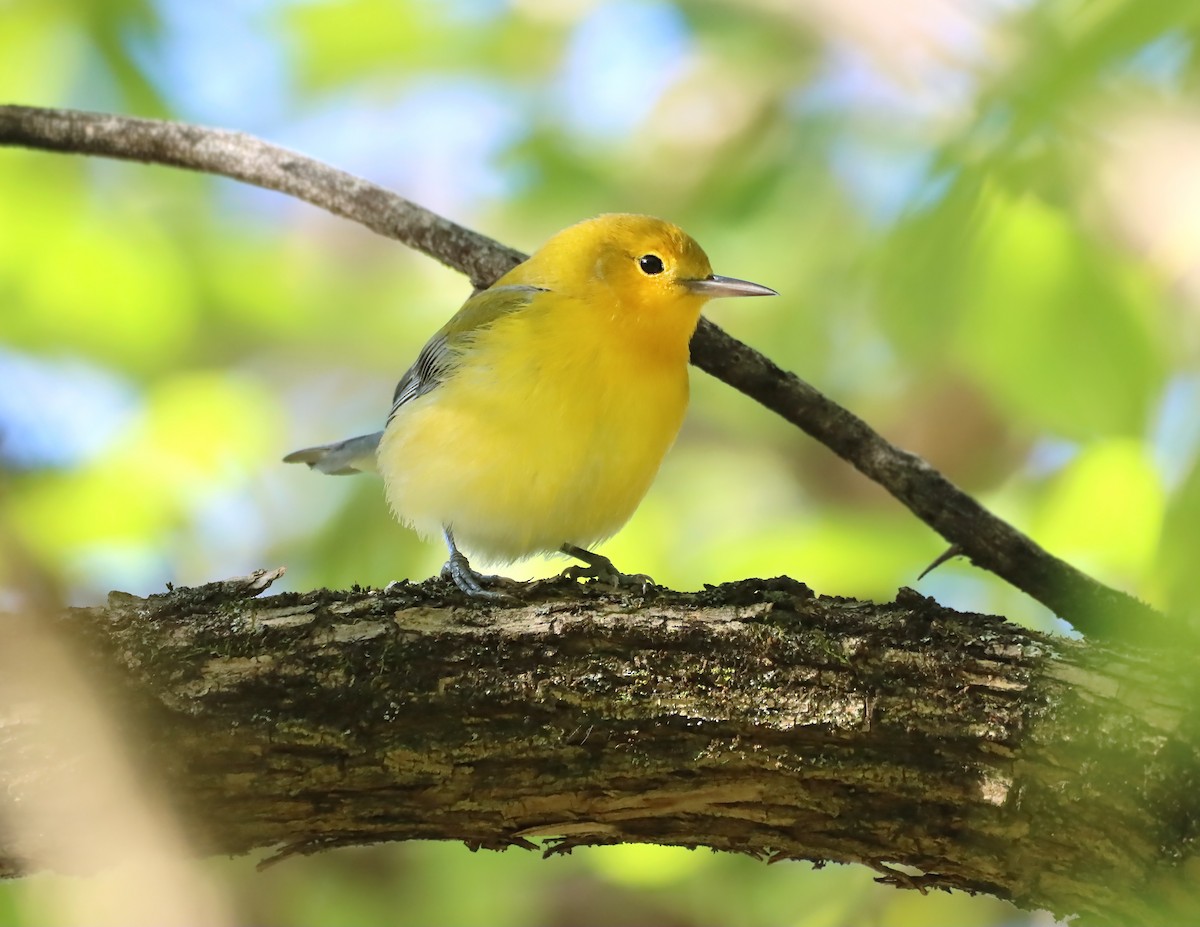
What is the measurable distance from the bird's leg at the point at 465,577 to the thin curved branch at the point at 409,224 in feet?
3.71

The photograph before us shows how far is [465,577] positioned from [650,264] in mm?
1822

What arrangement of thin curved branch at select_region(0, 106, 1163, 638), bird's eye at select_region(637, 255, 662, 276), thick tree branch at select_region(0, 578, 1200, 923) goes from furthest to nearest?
bird's eye at select_region(637, 255, 662, 276), thin curved branch at select_region(0, 106, 1163, 638), thick tree branch at select_region(0, 578, 1200, 923)

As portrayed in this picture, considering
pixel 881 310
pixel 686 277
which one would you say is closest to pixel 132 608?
pixel 881 310

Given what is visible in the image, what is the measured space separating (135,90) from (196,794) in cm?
393

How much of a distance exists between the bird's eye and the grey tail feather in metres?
1.70

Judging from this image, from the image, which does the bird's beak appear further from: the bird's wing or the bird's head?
the bird's wing

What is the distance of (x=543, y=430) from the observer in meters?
4.59

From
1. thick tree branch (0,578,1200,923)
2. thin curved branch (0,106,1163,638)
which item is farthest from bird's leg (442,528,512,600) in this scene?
thin curved branch (0,106,1163,638)

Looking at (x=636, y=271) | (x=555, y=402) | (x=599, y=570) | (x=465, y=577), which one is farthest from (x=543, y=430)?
(x=636, y=271)

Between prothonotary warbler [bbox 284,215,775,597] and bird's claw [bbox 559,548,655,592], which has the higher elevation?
prothonotary warbler [bbox 284,215,775,597]

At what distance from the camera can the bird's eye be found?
17.4 feet

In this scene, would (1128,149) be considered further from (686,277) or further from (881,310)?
(686,277)

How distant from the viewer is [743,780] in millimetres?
3133

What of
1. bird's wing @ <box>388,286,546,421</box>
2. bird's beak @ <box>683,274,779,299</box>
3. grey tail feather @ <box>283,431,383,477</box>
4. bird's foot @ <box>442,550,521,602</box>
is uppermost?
grey tail feather @ <box>283,431,383,477</box>
